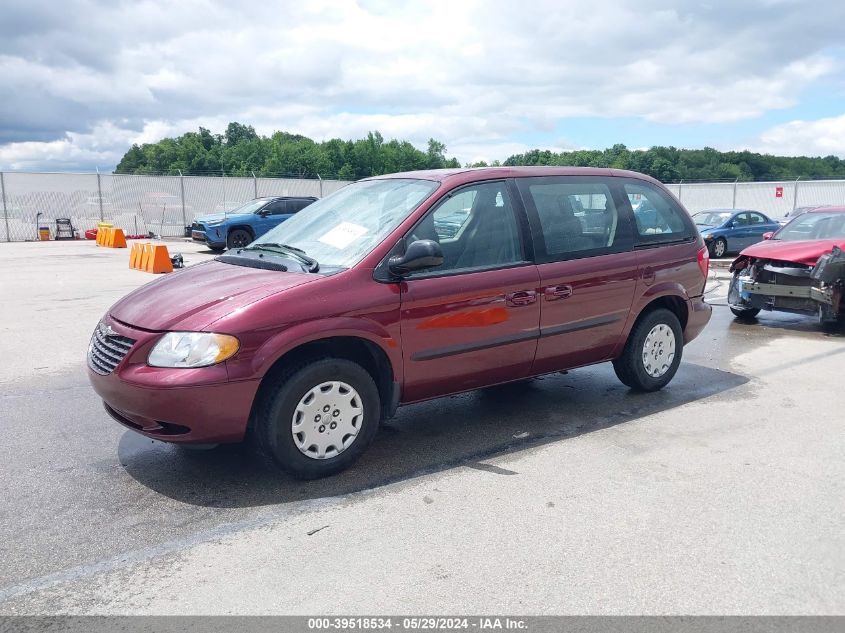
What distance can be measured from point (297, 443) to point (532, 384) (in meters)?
2.86

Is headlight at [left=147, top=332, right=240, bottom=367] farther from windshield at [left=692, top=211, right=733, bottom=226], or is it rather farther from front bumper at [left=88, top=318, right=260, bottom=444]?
windshield at [left=692, top=211, right=733, bottom=226]

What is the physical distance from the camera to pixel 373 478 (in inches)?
164

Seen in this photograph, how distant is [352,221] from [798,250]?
21.2 feet

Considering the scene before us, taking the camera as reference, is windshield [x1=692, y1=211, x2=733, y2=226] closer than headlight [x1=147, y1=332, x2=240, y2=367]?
No

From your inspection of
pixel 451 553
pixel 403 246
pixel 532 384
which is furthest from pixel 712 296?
pixel 451 553

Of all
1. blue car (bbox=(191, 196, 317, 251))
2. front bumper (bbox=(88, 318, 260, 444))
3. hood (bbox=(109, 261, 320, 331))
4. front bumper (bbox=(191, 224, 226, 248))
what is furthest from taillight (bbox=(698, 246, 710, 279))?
front bumper (bbox=(191, 224, 226, 248))

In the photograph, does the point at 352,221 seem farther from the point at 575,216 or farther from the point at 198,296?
the point at 575,216

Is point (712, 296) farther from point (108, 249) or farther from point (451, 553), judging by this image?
point (108, 249)

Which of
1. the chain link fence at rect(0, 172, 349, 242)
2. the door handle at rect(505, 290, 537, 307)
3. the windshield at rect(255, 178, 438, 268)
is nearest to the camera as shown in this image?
the windshield at rect(255, 178, 438, 268)

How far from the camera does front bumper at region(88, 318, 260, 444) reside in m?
3.69

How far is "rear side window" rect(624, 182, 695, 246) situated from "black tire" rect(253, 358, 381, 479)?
2.78m

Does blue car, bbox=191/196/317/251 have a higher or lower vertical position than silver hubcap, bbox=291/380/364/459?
higher

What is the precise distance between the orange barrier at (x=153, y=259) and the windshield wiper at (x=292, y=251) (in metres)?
10.3

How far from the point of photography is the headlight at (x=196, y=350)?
3729 mm
